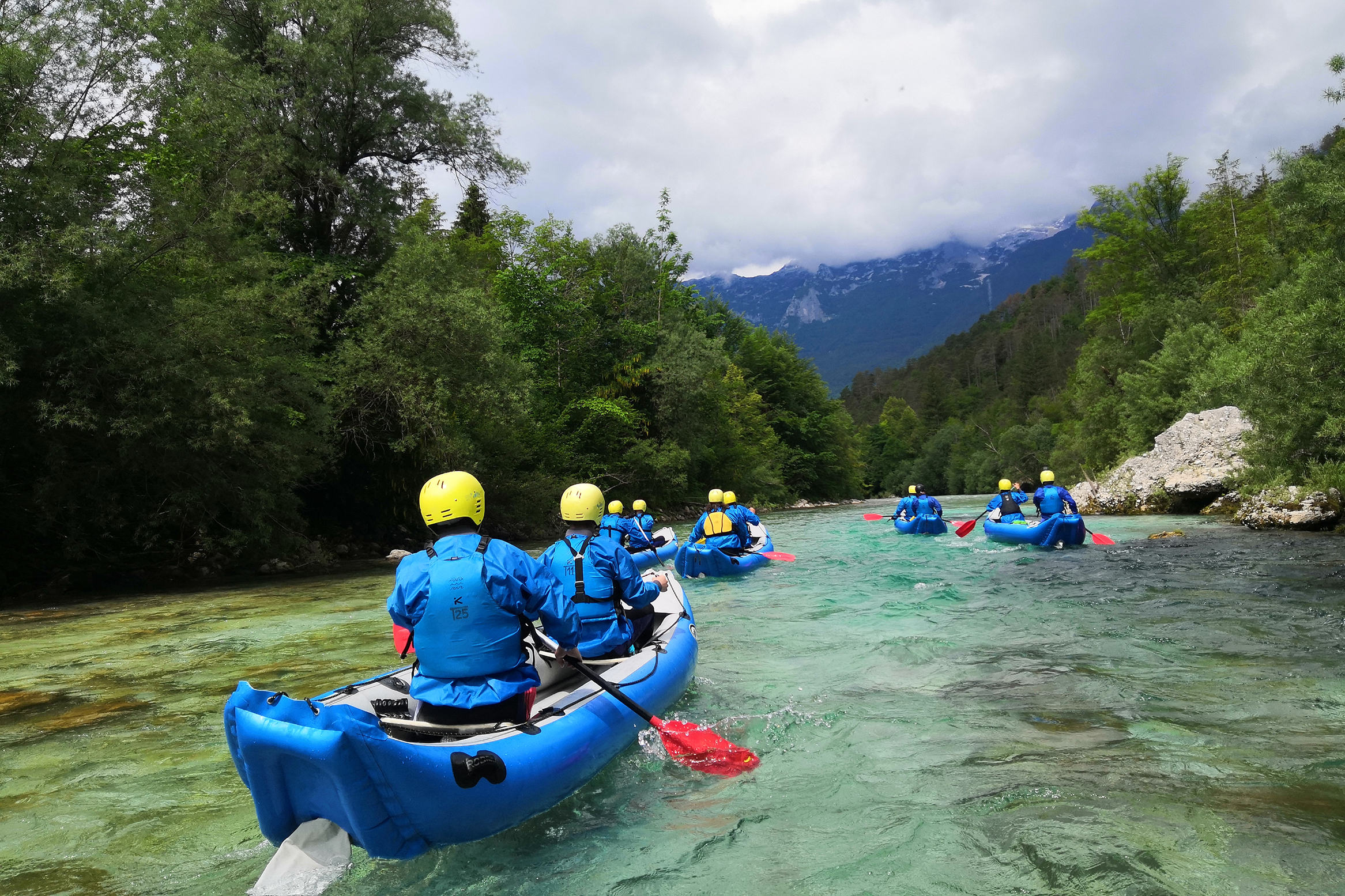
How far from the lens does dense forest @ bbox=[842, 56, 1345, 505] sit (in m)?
15.9

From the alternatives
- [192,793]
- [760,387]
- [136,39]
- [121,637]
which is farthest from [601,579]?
A: [760,387]

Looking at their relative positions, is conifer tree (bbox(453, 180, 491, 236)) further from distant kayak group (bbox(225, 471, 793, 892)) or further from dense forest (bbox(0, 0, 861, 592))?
distant kayak group (bbox(225, 471, 793, 892))

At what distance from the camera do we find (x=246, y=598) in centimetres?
1235

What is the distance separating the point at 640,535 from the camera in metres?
13.7

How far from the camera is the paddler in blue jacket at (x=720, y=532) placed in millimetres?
13188

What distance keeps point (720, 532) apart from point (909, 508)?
29.1 ft

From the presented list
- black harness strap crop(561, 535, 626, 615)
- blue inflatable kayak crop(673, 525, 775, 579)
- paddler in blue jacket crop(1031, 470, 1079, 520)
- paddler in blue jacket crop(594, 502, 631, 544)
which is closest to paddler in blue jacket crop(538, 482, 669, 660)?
black harness strap crop(561, 535, 626, 615)

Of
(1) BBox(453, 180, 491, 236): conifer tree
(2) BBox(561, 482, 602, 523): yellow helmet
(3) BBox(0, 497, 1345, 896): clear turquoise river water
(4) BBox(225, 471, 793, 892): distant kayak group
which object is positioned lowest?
(3) BBox(0, 497, 1345, 896): clear turquoise river water

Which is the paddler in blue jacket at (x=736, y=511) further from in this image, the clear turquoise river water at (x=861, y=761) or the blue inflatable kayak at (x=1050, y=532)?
the blue inflatable kayak at (x=1050, y=532)

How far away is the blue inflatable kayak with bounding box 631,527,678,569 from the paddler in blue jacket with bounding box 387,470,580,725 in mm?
9619

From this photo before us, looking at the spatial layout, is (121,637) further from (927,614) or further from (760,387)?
(760,387)

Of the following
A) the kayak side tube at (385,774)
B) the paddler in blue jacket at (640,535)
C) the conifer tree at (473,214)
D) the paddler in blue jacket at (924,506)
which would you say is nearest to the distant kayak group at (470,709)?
the kayak side tube at (385,774)

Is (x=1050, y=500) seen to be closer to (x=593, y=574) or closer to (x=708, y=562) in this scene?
(x=708, y=562)

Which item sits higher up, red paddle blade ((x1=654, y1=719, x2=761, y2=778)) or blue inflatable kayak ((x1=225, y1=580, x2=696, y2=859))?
blue inflatable kayak ((x1=225, y1=580, x2=696, y2=859))
